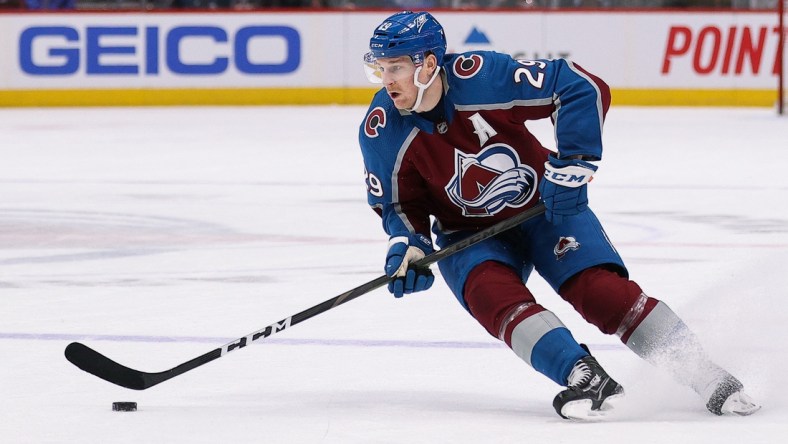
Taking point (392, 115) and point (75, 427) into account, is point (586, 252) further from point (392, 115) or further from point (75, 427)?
point (75, 427)

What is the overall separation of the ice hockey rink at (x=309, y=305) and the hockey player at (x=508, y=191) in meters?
0.15

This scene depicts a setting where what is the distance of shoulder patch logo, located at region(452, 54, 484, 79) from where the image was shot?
3029mm

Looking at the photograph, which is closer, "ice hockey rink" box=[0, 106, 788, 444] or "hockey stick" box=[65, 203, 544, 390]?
"ice hockey rink" box=[0, 106, 788, 444]

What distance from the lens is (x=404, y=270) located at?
304 cm

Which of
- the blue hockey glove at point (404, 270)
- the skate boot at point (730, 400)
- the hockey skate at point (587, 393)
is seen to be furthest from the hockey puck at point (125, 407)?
the skate boot at point (730, 400)

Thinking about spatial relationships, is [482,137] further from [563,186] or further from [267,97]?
[267,97]

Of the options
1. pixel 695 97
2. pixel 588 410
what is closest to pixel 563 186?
pixel 588 410

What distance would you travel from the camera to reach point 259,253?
5.25 metres

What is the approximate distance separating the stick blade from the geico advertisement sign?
1028 cm

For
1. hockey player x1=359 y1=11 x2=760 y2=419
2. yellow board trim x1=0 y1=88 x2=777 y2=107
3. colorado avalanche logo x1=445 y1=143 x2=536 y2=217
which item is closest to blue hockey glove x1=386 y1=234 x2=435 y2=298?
hockey player x1=359 y1=11 x2=760 y2=419

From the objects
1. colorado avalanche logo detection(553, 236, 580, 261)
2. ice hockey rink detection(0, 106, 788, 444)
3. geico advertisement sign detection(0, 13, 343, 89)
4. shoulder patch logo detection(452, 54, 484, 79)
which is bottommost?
geico advertisement sign detection(0, 13, 343, 89)

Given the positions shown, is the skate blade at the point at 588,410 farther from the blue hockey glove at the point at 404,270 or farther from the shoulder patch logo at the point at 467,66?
the shoulder patch logo at the point at 467,66

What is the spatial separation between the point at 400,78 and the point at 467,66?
16 centimetres

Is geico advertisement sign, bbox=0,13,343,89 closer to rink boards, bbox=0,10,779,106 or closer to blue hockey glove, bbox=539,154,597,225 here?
rink boards, bbox=0,10,779,106
